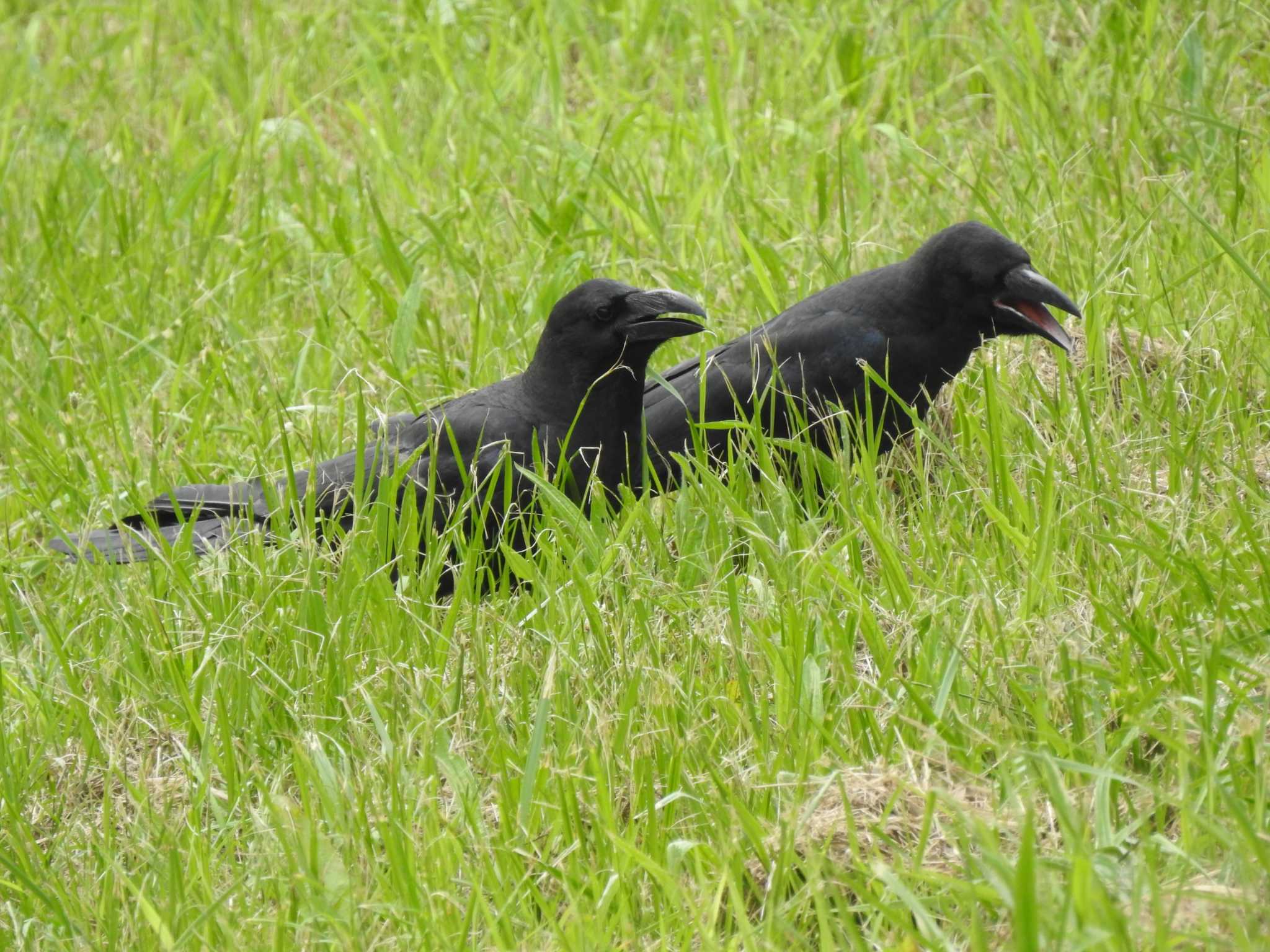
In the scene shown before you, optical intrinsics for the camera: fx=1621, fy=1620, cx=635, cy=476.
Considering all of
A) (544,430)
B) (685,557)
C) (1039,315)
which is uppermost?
(1039,315)

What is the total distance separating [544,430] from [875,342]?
3.36 feet

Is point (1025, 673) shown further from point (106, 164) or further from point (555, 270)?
Answer: point (106, 164)

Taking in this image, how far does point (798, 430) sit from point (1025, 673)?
1.62 m

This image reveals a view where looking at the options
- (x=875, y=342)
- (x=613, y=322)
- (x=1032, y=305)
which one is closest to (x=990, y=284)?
(x=1032, y=305)

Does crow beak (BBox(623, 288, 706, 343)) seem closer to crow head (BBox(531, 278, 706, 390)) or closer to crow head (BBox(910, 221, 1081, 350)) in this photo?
crow head (BBox(531, 278, 706, 390))

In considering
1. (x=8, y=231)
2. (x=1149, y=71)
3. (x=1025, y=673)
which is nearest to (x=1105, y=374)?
→ (x=1025, y=673)

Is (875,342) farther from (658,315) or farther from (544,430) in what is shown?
(544,430)

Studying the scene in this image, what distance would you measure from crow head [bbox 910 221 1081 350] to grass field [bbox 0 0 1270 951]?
0.53ft

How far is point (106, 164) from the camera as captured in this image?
24.4 feet

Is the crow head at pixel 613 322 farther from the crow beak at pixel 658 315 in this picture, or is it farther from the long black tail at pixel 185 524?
the long black tail at pixel 185 524

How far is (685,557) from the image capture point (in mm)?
3871

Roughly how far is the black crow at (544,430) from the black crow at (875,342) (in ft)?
0.61

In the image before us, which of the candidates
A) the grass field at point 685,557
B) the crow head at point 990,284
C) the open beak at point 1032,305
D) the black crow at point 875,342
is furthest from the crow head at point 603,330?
the open beak at point 1032,305

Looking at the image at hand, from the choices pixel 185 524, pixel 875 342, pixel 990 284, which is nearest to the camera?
→ pixel 185 524
